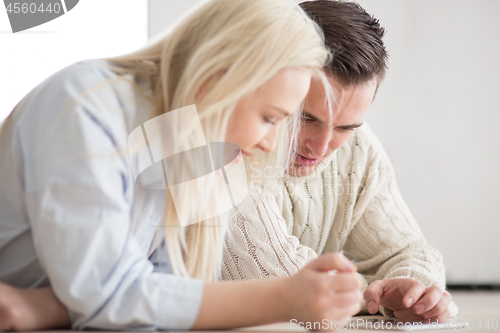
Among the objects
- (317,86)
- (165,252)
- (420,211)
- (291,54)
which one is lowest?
(420,211)

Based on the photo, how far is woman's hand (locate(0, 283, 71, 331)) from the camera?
0.55m

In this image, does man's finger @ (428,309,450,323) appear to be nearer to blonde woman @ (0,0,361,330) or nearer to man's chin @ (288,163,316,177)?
blonde woman @ (0,0,361,330)

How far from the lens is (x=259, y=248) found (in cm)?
94

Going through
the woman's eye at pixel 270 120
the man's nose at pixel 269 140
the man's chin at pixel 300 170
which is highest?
the woman's eye at pixel 270 120

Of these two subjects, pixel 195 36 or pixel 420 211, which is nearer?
pixel 195 36

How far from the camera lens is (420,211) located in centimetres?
234

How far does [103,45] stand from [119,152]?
1.65 m

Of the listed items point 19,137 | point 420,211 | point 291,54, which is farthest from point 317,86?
point 420,211

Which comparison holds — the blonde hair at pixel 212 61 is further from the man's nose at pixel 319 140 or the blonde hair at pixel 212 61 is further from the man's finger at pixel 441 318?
the man's finger at pixel 441 318

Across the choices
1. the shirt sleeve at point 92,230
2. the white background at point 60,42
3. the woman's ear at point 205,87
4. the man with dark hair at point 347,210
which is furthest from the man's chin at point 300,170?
the white background at point 60,42

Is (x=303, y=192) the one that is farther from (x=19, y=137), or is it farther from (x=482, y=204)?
(x=482, y=204)

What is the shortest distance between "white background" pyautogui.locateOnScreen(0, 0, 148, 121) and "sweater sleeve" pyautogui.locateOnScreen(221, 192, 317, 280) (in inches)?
53.3

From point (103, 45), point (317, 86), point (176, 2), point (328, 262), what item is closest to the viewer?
point (328, 262)

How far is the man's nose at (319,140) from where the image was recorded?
41.2 inches
